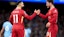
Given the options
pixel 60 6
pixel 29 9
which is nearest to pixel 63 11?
pixel 60 6

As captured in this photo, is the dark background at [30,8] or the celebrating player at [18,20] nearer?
the celebrating player at [18,20]

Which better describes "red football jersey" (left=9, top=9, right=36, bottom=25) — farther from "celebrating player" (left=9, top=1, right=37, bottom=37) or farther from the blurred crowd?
the blurred crowd

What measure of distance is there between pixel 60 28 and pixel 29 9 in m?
1.90

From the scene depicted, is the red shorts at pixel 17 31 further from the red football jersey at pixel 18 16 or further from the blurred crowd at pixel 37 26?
the blurred crowd at pixel 37 26

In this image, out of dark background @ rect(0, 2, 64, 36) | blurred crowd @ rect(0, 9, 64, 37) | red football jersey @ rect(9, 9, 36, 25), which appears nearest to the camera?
red football jersey @ rect(9, 9, 36, 25)

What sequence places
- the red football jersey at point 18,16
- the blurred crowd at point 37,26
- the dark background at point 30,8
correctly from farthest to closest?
the dark background at point 30,8
the blurred crowd at point 37,26
the red football jersey at point 18,16

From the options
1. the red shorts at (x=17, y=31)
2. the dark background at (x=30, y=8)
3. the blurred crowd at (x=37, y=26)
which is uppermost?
the dark background at (x=30, y=8)

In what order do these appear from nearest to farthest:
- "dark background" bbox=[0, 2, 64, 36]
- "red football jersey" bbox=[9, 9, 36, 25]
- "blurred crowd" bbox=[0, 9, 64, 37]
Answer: "red football jersey" bbox=[9, 9, 36, 25]
"blurred crowd" bbox=[0, 9, 64, 37]
"dark background" bbox=[0, 2, 64, 36]

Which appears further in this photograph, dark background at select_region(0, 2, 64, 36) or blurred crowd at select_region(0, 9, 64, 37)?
dark background at select_region(0, 2, 64, 36)

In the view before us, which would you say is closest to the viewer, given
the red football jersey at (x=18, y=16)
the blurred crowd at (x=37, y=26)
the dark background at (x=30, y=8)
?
the red football jersey at (x=18, y=16)

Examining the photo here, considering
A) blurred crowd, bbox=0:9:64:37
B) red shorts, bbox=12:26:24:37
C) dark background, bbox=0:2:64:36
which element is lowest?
blurred crowd, bbox=0:9:64:37

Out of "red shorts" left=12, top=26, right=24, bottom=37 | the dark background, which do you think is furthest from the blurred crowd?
"red shorts" left=12, top=26, right=24, bottom=37

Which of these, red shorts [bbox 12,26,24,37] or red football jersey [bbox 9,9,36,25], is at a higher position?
red football jersey [bbox 9,9,36,25]

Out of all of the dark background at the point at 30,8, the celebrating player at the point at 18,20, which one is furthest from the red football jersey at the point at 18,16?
the dark background at the point at 30,8
